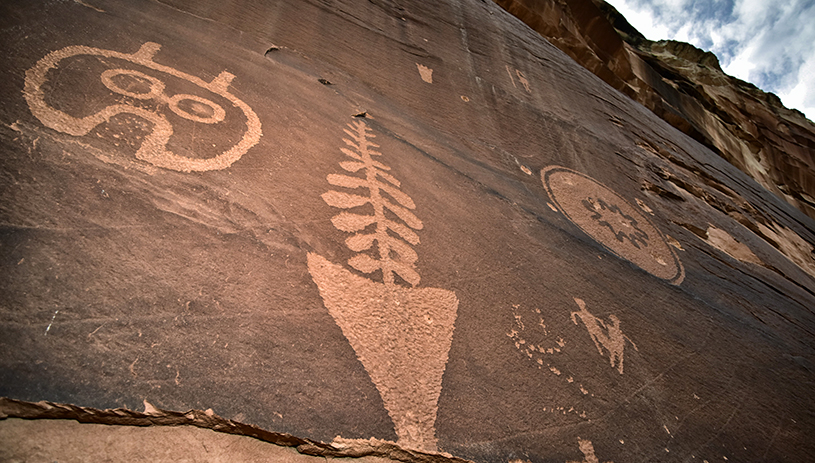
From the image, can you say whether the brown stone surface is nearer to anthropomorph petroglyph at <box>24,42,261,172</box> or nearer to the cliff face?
anthropomorph petroglyph at <box>24,42,261,172</box>

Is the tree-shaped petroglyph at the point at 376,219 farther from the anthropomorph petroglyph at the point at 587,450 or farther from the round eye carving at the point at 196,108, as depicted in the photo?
the anthropomorph petroglyph at the point at 587,450

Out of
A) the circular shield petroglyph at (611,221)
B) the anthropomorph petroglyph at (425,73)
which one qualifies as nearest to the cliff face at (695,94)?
the anthropomorph petroglyph at (425,73)

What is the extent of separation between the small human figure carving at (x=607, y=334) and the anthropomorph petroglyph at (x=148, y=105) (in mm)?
1305

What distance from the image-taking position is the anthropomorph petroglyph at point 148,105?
0.95 metres

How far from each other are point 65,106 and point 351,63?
1528 millimetres

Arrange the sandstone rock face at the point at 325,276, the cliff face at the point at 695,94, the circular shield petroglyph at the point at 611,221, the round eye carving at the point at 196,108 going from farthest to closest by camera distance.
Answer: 1. the cliff face at the point at 695,94
2. the circular shield petroglyph at the point at 611,221
3. the round eye carving at the point at 196,108
4. the sandstone rock face at the point at 325,276

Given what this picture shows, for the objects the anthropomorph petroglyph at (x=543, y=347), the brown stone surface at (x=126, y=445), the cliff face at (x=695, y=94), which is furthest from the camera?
the cliff face at (x=695, y=94)

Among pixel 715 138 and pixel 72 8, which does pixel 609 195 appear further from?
pixel 715 138

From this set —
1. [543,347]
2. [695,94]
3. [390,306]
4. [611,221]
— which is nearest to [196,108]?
[390,306]

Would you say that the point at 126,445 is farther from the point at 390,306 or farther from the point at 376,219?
the point at 376,219

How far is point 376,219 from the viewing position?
3.90 feet

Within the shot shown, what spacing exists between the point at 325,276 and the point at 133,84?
890 mm

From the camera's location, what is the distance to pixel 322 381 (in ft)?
2.47

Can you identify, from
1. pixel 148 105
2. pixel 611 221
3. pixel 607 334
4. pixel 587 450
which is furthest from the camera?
pixel 611 221
